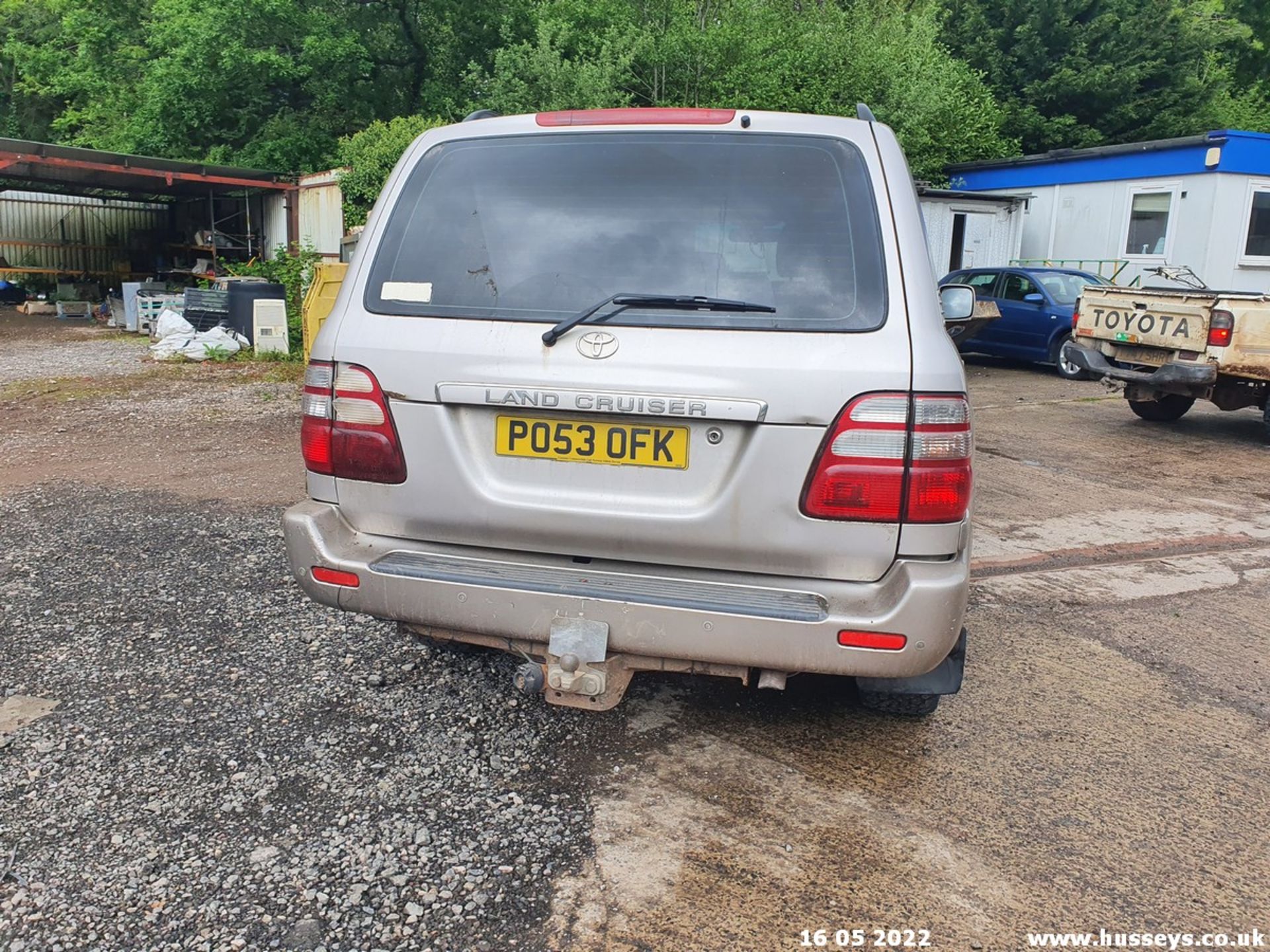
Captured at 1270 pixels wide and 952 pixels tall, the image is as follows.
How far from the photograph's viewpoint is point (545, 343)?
2650 millimetres

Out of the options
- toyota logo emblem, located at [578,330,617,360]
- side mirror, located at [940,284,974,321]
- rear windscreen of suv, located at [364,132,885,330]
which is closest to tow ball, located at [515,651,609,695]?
toyota logo emblem, located at [578,330,617,360]

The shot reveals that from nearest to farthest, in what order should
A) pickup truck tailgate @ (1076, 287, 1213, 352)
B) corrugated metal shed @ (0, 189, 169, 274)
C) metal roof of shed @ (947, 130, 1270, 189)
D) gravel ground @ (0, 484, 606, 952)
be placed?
gravel ground @ (0, 484, 606, 952), pickup truck tailgate @ (1076, 287, 1213, 352), metal roof of shed @ (947, 130, 1270, 189), corrugated metal shed @ (0, 189, 169, 274)

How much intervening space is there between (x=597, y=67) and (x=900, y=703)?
1800cm

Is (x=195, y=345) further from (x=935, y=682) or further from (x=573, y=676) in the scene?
(x=935, y=682)

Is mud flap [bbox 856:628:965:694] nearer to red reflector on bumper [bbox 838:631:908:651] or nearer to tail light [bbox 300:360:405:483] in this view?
red reflector on bumper [bbox 838:631:908:651]

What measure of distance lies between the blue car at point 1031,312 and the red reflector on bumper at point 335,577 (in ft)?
41.5

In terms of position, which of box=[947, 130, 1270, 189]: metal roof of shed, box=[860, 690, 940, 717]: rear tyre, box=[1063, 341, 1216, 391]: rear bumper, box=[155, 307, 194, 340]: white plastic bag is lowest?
box=[860, 690, 940, 717]: rear tyre

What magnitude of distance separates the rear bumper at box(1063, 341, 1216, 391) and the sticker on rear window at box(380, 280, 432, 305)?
8.17 metres

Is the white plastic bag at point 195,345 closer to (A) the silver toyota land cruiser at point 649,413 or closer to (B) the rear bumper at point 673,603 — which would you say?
(A) the silver toyota land cruiser at point 649,413

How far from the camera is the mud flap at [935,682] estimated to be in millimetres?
2984

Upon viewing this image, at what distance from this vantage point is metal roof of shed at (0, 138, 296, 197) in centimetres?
1656

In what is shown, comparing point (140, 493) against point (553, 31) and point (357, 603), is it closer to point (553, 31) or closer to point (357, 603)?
point (357, 603)

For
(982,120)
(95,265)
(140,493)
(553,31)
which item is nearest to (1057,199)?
(982,120)

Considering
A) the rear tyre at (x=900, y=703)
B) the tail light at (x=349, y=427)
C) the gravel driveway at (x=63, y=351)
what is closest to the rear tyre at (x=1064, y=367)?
the rear tyre at (x=900, y=703)
